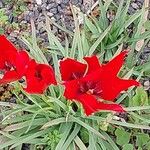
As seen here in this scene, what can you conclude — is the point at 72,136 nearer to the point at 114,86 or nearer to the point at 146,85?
the point at 146,85

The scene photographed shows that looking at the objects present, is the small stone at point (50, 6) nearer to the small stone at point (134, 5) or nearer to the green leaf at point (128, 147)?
the small stone at point (134, 5)

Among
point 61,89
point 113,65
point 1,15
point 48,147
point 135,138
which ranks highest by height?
point 1,15

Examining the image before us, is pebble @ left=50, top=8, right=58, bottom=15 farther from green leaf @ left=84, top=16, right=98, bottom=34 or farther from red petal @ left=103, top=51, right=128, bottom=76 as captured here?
red petal @ left=103, top=51, right=128, bottom=76

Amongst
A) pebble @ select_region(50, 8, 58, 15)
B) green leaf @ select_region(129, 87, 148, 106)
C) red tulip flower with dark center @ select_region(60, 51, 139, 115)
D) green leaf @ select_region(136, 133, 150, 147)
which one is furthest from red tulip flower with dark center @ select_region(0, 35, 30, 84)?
pebble @ select_region(50, 8, 58, 15)

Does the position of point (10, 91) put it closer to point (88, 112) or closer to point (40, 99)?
point (40, 99)

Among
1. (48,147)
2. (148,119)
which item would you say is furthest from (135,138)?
(48,147)

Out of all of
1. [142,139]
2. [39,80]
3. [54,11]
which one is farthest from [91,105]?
[54,11]

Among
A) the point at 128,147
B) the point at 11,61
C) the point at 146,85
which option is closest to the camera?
the point at 11,61
